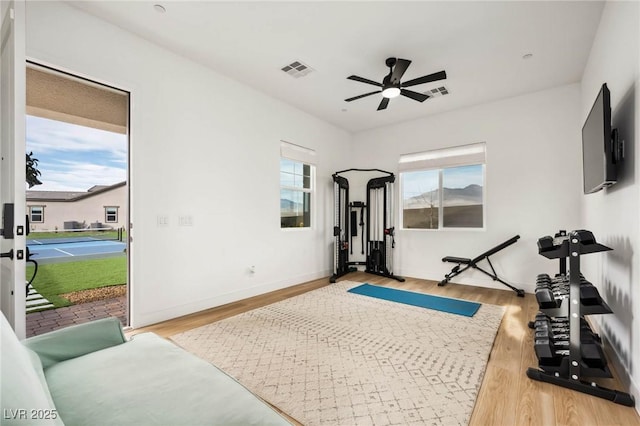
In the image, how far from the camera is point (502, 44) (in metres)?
3.11

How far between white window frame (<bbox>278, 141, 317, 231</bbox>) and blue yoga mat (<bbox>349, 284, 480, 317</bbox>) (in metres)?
1.52

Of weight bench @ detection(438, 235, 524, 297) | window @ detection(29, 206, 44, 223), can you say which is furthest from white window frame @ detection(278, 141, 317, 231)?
window @ detection(29, 206, 44, 223)

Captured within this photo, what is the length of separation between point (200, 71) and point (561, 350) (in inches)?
177

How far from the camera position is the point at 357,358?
2314 millimetres

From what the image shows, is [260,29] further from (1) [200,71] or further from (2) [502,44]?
(2) [502,44]

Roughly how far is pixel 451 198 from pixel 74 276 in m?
6.94

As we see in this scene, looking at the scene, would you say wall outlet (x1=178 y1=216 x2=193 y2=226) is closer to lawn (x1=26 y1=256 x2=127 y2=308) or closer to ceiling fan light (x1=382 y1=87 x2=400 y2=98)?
lawn (x1=26 y1=256 x2=127 y2=308)

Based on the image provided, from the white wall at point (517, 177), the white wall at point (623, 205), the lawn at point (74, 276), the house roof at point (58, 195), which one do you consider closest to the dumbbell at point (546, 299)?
the white wall at point (623, 205)

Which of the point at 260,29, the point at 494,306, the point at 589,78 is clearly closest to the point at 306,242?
the point at 494,306

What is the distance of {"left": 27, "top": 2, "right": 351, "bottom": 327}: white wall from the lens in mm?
2727

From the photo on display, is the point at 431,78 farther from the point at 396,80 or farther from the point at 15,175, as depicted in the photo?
the point at 15,175

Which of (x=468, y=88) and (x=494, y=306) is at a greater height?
(x=468, y=88)

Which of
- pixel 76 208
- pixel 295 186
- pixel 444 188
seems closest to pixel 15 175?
pixel 295 186

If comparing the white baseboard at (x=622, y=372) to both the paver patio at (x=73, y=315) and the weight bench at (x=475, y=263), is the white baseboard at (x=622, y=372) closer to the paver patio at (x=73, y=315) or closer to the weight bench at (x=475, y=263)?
the weight bench at (x=475, y=263)
